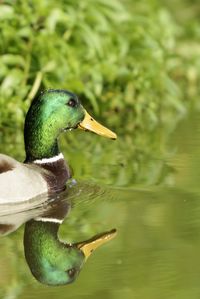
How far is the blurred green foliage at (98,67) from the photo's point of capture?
36.8ft

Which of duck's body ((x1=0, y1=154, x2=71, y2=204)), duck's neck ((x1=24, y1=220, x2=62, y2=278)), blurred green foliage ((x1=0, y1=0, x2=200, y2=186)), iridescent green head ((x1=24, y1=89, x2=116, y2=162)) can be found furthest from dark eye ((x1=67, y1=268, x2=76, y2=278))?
blurred green foliage ((x1=0, y1=0, x2=200, y2=186))

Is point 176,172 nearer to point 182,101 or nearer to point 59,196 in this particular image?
point 59,196

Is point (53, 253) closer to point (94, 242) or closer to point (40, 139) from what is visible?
point (94, 242)


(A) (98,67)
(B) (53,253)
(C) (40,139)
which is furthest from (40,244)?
(A) (98,67)

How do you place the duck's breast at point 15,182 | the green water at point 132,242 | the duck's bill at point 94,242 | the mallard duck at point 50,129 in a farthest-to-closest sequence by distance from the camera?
the mallard duck at point 50,129
the duck's breast at point 15,182
the duck's bill at point 94,242
the green water at point 132,242

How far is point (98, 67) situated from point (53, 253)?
4.79 m

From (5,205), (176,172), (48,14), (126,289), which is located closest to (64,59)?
(48,14)

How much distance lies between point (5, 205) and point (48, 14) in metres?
3.51

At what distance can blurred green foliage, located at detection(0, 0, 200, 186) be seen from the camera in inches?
441

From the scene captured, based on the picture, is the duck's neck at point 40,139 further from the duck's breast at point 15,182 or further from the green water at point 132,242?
the duck's breast at point 15,182

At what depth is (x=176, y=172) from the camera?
9836 mm

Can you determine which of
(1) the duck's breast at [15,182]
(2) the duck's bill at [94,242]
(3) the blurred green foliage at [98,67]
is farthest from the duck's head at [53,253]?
(3) the blurred green foliage at [98,67]

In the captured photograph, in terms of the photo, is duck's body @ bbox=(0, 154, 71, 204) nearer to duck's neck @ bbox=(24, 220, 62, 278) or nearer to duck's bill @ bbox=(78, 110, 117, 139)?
duck's bill @ bbox=(78, 110, 117, 139)

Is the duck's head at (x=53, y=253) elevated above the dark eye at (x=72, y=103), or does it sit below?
below
